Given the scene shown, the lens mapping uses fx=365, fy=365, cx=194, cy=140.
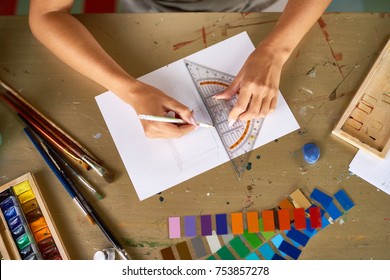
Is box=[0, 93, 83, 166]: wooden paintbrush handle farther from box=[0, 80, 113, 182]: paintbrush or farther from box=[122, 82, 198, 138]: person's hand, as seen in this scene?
box=[122, 82, 198, 138]: person's hand

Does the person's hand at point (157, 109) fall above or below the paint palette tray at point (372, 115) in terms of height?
Result: above

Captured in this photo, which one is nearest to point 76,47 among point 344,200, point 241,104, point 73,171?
point 73,171

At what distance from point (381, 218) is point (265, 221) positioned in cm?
23

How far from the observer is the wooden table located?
2.42 feet

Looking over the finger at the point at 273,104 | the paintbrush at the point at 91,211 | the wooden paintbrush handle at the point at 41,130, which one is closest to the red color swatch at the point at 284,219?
the finger at the point at 273,104

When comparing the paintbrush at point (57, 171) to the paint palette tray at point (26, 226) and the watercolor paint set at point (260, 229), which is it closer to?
the paint palette tray at point (26, 226)

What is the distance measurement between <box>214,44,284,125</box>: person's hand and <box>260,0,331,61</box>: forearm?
0.02 m

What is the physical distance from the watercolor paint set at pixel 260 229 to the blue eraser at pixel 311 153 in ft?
0.21

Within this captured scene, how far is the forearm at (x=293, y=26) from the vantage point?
0.78m

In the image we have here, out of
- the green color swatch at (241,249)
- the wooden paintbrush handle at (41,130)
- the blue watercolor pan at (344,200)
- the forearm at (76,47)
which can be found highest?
the forearm at (76,47)

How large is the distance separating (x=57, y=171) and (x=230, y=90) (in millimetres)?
396

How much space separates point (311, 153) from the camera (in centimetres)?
74

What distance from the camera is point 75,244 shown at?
740mm

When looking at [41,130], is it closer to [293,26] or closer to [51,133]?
[51,133]
